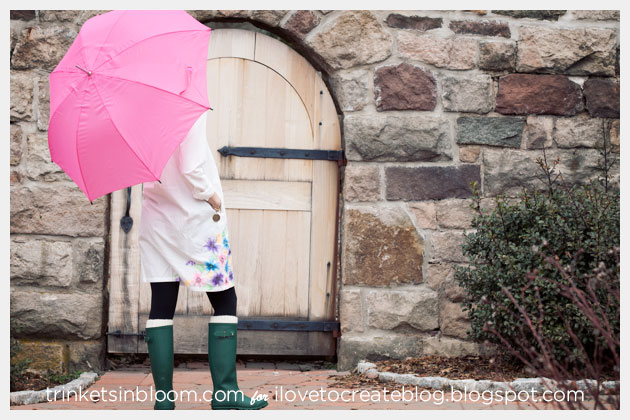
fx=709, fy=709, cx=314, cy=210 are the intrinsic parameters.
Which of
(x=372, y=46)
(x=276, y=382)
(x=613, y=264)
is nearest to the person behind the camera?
(x=613, y=264)

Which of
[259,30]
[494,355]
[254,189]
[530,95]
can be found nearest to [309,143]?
[254,189]

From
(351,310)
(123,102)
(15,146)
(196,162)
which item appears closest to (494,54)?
(351,310)

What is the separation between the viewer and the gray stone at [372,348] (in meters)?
4.23

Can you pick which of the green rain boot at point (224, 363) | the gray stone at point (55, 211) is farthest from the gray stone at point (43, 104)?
the green rain boot at point (224, 363)

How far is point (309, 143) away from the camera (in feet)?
14.4

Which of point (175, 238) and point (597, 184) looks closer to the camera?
point (175, 238)

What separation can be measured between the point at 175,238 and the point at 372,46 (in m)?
1.91

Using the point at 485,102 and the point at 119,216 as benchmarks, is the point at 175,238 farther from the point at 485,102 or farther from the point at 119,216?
the point at 485,102

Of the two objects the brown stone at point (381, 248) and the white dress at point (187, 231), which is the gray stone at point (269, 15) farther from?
the white dress at point (187, 231)

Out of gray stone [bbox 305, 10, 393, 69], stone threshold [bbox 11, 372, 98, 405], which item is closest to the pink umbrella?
stone threshold [bbox 11, 372, 98, 405]

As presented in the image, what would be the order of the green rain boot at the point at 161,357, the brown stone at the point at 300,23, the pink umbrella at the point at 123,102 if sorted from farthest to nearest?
1. the brown stone at the point at 300,23
2. the green rain boot at the point at 161,357
3. the pink umbrella at the point at 123,102

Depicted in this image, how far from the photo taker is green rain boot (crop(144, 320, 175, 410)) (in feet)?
9.91

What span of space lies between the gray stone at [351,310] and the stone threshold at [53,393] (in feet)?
4.85

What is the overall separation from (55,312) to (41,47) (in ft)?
5.10
